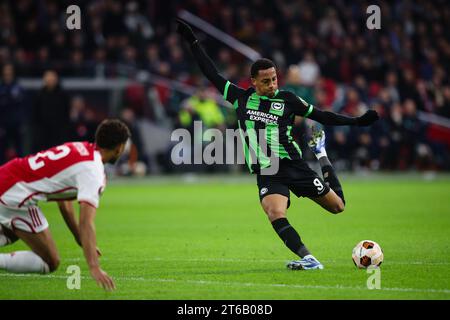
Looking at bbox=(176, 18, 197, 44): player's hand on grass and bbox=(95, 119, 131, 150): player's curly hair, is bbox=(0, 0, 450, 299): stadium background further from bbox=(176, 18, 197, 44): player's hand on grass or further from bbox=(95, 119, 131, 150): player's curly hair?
bbox=(95, 119, 131, 150): player's curly hair

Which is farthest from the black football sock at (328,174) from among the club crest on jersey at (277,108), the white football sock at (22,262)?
the white football sock at (22,262)

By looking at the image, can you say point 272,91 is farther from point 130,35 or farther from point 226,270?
point 130,35

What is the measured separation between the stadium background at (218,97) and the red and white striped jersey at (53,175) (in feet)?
20.0

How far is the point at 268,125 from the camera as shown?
993 cm

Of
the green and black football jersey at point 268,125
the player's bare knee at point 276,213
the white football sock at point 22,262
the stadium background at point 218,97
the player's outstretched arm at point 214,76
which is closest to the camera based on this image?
the white football sock at point 22,262

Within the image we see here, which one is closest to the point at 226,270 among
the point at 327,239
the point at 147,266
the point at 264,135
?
the point at 147,266

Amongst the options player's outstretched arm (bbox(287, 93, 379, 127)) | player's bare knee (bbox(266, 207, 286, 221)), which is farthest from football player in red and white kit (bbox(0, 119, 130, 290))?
player's outstretched arm (bbox(287, 93, 379, 127))

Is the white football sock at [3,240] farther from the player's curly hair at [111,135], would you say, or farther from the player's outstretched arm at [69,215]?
the player's curly hair at [111,135]

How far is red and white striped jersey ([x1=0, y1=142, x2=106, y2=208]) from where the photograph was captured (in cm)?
743

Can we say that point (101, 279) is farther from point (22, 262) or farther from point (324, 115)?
point (324, 115)

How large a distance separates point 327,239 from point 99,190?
18.7 ft

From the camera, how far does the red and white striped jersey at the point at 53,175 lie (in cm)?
743

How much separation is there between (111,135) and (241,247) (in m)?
4.49

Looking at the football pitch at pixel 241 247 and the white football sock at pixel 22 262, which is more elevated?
the white football sock at pixel 22 262
